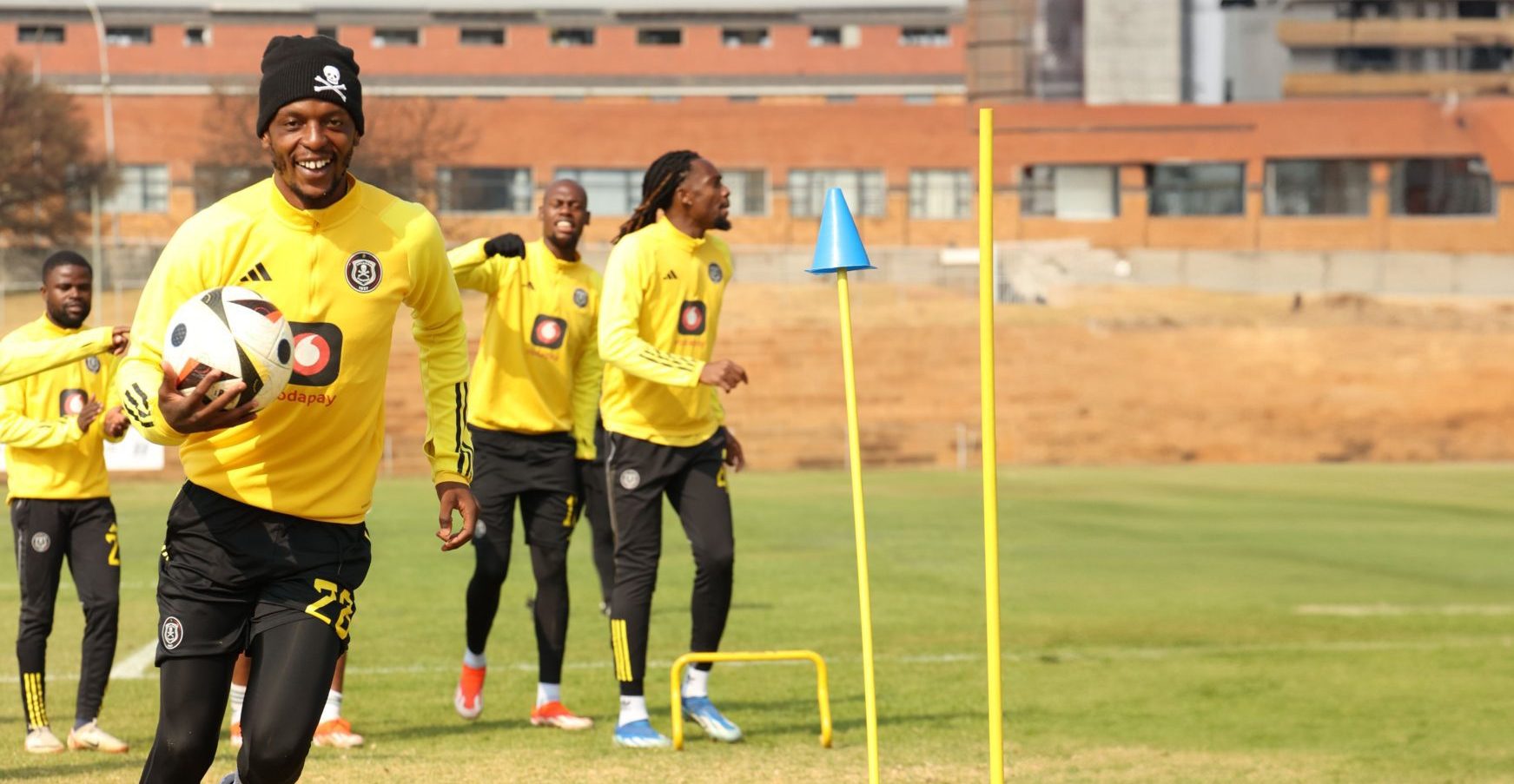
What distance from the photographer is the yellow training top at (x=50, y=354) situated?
7.41 meters

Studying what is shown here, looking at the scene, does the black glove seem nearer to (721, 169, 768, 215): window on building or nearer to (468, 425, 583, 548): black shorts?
(468, 425, 583, 548): black shorts

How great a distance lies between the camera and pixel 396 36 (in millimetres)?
84125

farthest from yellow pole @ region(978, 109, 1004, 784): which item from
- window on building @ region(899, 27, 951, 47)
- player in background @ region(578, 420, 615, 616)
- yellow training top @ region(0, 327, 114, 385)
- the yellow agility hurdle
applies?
window on building @ region(899, 27, 951, 47)

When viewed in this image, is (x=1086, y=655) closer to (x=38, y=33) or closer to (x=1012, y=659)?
(x=1012, y=659)

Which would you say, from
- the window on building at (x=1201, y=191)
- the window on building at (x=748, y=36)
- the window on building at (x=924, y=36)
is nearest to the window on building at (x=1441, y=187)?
the window on building at (x=1201, y=191)

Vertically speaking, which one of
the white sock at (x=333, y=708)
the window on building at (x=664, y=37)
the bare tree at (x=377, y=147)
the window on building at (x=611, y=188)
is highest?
the window on building at (x=664, y=37)

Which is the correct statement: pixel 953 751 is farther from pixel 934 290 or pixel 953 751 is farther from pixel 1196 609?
pixel 934 290

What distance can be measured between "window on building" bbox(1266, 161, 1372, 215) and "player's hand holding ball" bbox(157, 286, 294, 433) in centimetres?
6556

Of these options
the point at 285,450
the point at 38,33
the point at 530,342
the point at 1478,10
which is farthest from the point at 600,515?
the point at 38,33

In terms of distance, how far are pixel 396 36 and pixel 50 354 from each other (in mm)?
79425

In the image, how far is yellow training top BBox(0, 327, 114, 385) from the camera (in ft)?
24.3

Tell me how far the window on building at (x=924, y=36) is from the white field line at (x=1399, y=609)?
72.3 metres

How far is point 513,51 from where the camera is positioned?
276 ft

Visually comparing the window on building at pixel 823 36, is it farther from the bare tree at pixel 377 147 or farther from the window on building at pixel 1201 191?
the bare tree at pixel 377 147
